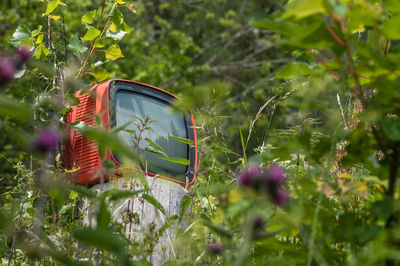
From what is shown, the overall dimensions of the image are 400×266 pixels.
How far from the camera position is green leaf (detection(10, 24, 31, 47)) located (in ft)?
7.02

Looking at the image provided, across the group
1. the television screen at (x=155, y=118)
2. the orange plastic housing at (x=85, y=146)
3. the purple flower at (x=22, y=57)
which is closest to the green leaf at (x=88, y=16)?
the orange plastic housing at (x=85, y=146)

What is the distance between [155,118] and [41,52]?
803 millimetres

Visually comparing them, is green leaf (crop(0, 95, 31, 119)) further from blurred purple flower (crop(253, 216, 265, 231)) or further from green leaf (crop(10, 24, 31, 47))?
green leaf (crop(10, 24, 31, 47))

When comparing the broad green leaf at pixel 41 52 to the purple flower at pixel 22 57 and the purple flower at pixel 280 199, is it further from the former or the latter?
the purple flower at pixel 280 199

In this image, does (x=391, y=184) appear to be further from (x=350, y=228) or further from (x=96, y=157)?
(x=96, y=157)

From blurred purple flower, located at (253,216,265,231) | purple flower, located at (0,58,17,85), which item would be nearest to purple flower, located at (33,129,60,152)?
purple flower, located at (0,58,17,85)

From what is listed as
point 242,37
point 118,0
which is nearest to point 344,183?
point 118,0

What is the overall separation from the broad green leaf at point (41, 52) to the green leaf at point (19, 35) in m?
0.08

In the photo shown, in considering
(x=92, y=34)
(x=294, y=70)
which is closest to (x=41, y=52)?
(x=92, y=34)

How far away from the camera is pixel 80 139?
8.25ft

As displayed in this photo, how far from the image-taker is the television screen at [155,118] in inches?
103

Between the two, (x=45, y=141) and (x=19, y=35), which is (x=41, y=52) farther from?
(x=45, y=141)

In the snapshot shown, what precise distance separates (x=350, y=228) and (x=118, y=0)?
5.30ft

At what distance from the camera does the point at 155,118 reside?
2746 millimetres
